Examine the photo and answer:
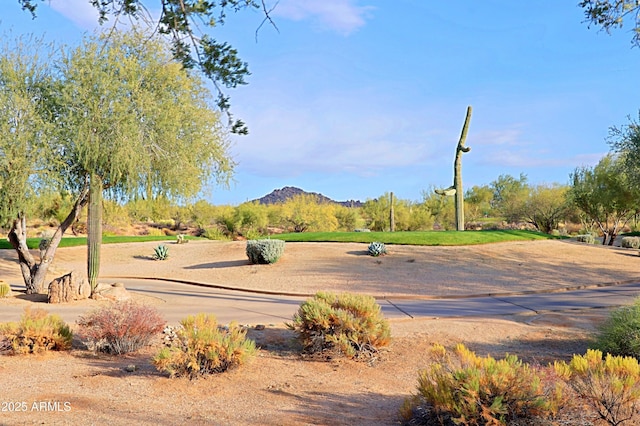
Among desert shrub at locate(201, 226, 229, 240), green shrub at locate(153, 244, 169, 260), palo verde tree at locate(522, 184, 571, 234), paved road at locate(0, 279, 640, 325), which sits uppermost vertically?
palo verde tree at locate(522, 184, 571, 234)

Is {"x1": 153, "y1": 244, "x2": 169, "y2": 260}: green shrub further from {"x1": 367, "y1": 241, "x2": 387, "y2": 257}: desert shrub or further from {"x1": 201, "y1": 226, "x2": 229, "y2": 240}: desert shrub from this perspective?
{"x1": 201, "y1": 226, "x2": 229, "y2": 240}: desert shrub

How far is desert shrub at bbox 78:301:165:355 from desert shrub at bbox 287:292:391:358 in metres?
2.22

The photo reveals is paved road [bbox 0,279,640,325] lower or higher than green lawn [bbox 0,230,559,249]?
lower

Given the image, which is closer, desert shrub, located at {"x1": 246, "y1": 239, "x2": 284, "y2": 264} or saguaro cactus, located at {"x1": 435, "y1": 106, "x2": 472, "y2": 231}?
desert shrub, located at {"x1": 246, "y1": 239, "x2": 284, "y2": 264}

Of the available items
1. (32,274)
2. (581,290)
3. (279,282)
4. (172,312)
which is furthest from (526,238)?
(32,274)

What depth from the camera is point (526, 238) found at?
26.7 metres

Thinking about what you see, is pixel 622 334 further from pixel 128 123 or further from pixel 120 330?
pixel 128 123

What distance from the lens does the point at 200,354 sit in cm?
591

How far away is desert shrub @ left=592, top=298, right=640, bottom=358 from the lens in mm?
6494

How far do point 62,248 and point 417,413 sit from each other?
2821 centimetres

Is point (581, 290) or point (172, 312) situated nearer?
point (172, 312)

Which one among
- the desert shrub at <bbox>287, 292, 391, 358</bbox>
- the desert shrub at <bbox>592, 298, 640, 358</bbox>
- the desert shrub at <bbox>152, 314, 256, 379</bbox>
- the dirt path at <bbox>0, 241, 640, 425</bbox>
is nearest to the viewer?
the dirt path at <bbox>0, 241, 640, 425</bbox>

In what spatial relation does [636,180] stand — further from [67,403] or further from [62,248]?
[62,248]

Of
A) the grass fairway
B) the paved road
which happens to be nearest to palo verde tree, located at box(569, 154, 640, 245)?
the grass fairway
